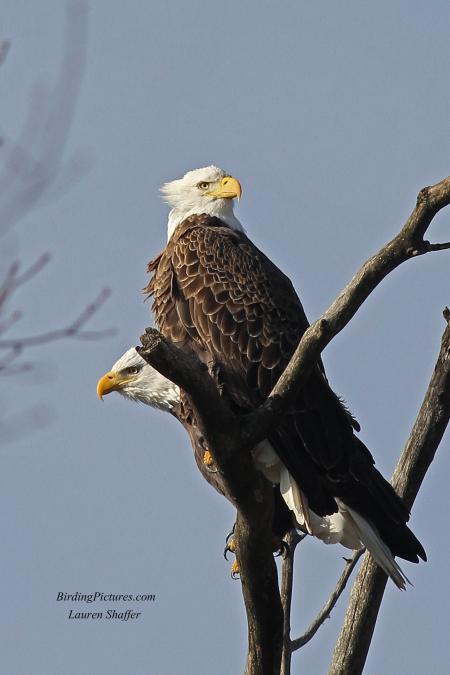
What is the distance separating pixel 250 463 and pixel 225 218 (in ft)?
8.83

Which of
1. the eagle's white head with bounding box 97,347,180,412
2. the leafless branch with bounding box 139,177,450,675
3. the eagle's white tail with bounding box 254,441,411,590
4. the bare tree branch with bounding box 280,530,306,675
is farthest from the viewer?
the eagle's white head with bounding box 97,347,180,412

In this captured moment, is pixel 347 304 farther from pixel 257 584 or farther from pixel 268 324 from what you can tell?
pixel 268 324

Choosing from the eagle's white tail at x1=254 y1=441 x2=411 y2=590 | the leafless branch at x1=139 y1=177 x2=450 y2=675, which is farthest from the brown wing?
the leafless branch at x1=139 y1=177 x2=450 y2=675

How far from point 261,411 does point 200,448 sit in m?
1.66

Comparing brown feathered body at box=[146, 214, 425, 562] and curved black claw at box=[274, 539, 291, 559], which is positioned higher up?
brown feathered body at box=[146, 214, 425, 562]

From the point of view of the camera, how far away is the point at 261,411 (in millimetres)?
Result: 4684

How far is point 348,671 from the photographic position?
18.9 feet

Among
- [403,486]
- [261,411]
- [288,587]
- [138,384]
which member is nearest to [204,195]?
[138,384]

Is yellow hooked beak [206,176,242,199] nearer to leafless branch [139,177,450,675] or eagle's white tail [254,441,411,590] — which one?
eagle's white tail [254,441,411,590]

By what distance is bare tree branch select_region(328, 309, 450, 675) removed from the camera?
5.80 m

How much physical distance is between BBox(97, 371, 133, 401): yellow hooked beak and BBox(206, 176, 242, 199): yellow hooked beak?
3.96ft

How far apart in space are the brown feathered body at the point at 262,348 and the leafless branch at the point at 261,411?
0.85 metres

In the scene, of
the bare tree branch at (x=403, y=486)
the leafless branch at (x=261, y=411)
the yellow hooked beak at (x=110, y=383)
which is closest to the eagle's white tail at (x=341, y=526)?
the bare tree branch at (x=403, y=486)

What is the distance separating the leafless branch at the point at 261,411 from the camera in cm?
441
